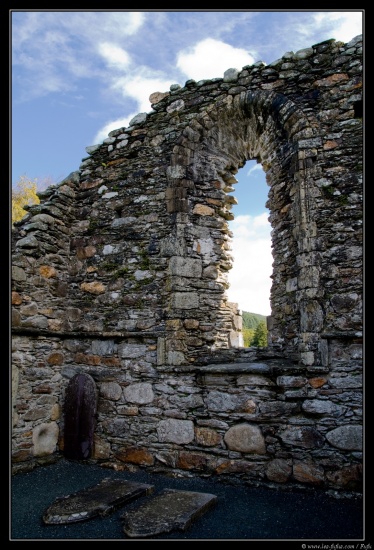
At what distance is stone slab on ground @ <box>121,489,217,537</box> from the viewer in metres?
3.29

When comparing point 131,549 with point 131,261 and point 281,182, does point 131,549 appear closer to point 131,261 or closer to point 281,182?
point 131,261

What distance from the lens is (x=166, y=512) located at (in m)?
3.56

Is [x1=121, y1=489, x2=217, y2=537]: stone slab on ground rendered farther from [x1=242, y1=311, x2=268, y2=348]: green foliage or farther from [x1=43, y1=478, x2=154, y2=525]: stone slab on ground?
[x1=242, y1=311, x2=268, y2=348]: green foliage

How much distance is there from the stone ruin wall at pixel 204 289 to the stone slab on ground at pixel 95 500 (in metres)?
0.67

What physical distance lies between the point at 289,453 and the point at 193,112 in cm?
453

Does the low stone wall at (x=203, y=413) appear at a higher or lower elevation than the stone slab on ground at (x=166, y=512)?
higher

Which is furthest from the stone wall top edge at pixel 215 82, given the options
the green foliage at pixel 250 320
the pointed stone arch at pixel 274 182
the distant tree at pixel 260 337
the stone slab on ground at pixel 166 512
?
the green foliage at pixel 250 320

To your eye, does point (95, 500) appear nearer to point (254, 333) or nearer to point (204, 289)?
point (204, 289)

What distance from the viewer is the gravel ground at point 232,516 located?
10.7 ft

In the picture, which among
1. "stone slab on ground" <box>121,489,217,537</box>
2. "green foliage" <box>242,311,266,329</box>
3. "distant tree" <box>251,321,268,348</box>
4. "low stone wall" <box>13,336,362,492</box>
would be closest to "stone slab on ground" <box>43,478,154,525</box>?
"stone slab on ground" <box>121,489,217,537</box>

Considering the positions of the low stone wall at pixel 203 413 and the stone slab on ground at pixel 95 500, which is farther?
the low stone wall at pixel 203 413

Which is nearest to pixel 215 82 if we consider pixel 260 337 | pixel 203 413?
pixel 203 413

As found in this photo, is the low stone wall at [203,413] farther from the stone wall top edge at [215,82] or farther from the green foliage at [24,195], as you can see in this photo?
the green foliage at [24,195]

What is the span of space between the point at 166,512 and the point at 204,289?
2.64 meters
